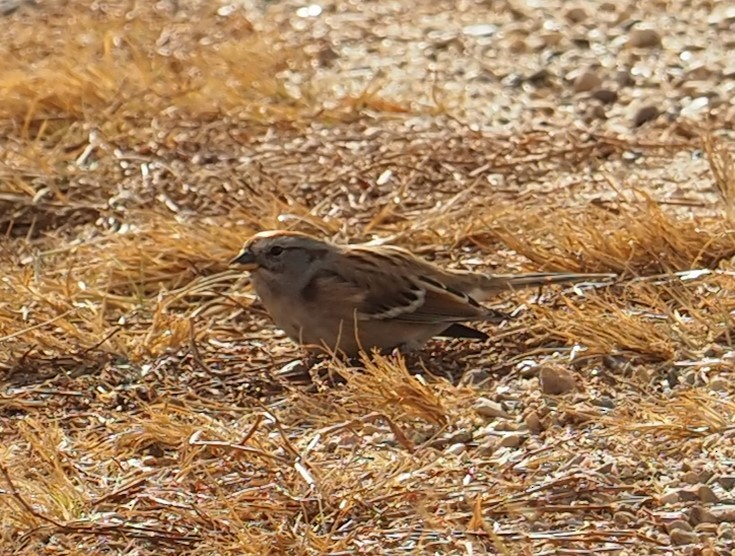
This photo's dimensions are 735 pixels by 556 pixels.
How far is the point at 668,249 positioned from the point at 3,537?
262 centimetres

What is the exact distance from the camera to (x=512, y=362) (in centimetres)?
564

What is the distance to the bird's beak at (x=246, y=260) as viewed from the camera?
598 cm

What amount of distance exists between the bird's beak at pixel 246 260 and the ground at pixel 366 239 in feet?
0.93

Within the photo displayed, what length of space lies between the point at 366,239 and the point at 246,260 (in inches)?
37.6

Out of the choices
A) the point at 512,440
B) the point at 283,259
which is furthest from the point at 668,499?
the point at 283,259

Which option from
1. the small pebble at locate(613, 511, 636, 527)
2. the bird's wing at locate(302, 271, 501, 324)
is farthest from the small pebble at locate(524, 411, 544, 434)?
the bird's wing at locate(302, 271, 501, 324)

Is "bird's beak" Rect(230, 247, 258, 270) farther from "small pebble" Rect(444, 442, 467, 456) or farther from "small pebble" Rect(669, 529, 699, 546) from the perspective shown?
"small pebble" Rect(669, 529, 699, 546)

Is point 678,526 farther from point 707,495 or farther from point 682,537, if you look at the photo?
→ point 707,495

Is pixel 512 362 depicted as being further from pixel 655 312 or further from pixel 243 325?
pixel 243 325

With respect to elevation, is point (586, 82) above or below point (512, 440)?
below

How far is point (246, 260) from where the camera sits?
19.7 ft

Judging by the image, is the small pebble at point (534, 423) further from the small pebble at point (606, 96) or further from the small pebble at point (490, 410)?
the small pebble at point (606, 96)

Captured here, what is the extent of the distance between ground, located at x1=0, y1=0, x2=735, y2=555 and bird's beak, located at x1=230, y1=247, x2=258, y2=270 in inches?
11.1

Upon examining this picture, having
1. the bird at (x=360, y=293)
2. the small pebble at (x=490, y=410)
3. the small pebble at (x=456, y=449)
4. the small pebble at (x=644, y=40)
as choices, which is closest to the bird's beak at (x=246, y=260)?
the bird at (x=360, y=293)
